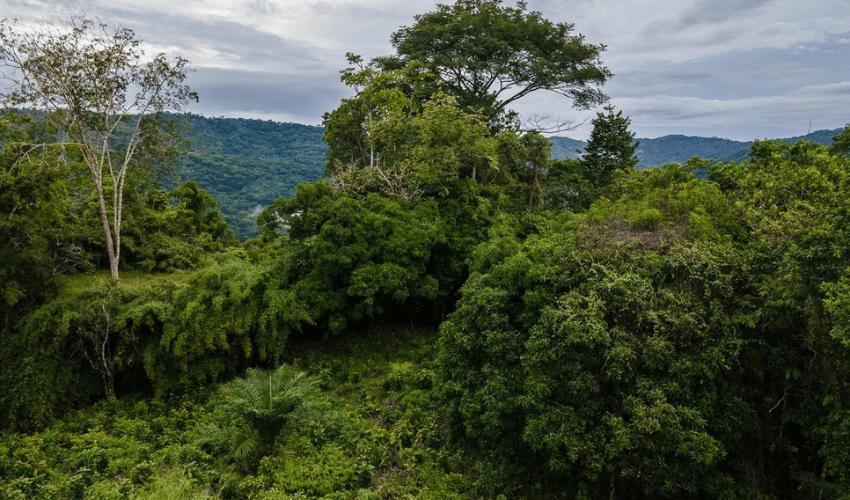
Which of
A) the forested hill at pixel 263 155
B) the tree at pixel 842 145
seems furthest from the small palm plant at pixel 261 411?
the forested hill at pixel 263 155

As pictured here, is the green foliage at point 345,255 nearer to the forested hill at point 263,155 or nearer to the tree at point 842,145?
the tree at point 842,145

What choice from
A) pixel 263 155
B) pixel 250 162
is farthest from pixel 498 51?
pixel 263 155

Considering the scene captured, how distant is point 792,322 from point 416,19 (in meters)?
22.2

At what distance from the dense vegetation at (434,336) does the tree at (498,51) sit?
221 inches

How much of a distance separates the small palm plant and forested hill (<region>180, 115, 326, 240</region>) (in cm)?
3180

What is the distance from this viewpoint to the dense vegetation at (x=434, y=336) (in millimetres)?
7672

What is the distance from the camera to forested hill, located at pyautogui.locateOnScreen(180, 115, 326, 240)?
51844 millimetres

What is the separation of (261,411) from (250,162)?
56.1 metres

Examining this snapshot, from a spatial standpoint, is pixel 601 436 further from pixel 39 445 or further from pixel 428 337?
pixel 39 445

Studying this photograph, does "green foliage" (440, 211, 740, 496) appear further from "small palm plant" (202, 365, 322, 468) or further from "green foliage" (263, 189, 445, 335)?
"green foliage" (263, 189, 445, 335)

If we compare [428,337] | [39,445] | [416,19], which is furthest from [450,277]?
[416,19]

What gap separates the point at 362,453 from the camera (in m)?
10.5

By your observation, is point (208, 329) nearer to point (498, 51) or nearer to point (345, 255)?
point (345, 255)

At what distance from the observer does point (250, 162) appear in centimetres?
6088
